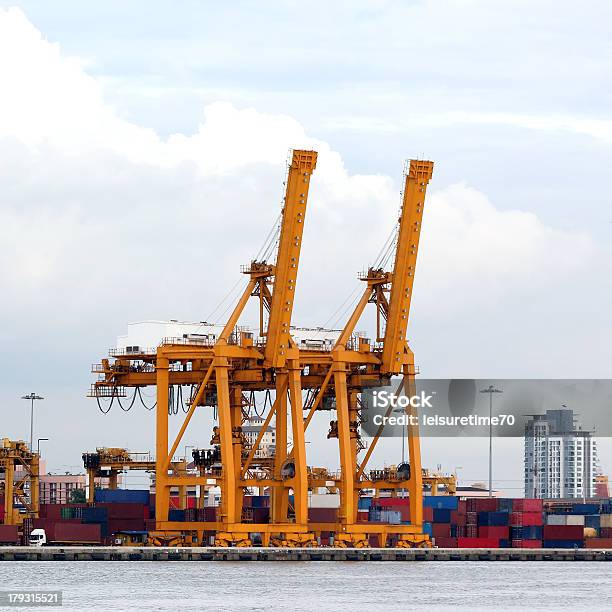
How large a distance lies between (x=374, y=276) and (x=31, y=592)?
32.5 meters

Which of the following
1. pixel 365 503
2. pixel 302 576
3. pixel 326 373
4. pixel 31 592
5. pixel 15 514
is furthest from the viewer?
pixel 365 503

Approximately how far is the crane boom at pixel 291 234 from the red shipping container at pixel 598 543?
87.4ft

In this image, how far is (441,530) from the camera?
10481 cm

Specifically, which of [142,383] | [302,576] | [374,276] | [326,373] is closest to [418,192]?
[374,276]

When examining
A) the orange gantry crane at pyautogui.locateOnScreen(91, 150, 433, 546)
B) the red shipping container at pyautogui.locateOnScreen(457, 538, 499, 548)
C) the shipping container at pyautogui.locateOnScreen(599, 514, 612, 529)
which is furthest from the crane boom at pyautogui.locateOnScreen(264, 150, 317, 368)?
the shipping container at pyautogui.locateOnScreen(599, 514, 612, 529)

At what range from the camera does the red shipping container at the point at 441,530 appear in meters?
104

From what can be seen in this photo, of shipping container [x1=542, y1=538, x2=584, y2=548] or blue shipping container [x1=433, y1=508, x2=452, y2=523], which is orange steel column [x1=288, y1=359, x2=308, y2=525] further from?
shipping container [x1=542, y1=538, x2=584, y2=548]

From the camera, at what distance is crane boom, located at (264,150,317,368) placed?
88625 mm

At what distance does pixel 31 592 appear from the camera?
67250 mm

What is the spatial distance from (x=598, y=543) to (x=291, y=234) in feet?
99.8

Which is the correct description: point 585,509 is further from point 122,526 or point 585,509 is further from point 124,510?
point 122,526

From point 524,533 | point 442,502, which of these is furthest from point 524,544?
point 442,502

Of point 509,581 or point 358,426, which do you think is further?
point 358,426

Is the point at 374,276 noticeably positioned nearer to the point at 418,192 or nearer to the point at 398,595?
the point at 418,192
